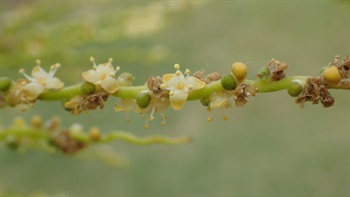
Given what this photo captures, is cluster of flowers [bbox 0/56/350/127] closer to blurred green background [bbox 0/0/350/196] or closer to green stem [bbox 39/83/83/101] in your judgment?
green stem [bbox 39/83/83/101]

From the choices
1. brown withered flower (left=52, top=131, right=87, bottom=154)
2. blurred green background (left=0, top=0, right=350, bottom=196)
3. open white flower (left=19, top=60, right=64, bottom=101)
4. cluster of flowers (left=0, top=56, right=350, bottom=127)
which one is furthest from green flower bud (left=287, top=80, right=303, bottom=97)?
blurred green background (left=0, top=0, right=350, bottom=196)

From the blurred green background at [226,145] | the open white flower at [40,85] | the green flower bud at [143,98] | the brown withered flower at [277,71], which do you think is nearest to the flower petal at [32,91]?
the open white flower at [40,85]

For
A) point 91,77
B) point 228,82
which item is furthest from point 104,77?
point 228,82

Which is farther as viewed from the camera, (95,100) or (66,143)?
(66,143)

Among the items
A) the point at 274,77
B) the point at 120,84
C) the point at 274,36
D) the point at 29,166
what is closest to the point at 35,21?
the point at 120,84

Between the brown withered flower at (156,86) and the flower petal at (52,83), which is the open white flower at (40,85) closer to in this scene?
the flower petal at (52,83)

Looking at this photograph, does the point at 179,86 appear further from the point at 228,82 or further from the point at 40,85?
the point at 40,85
